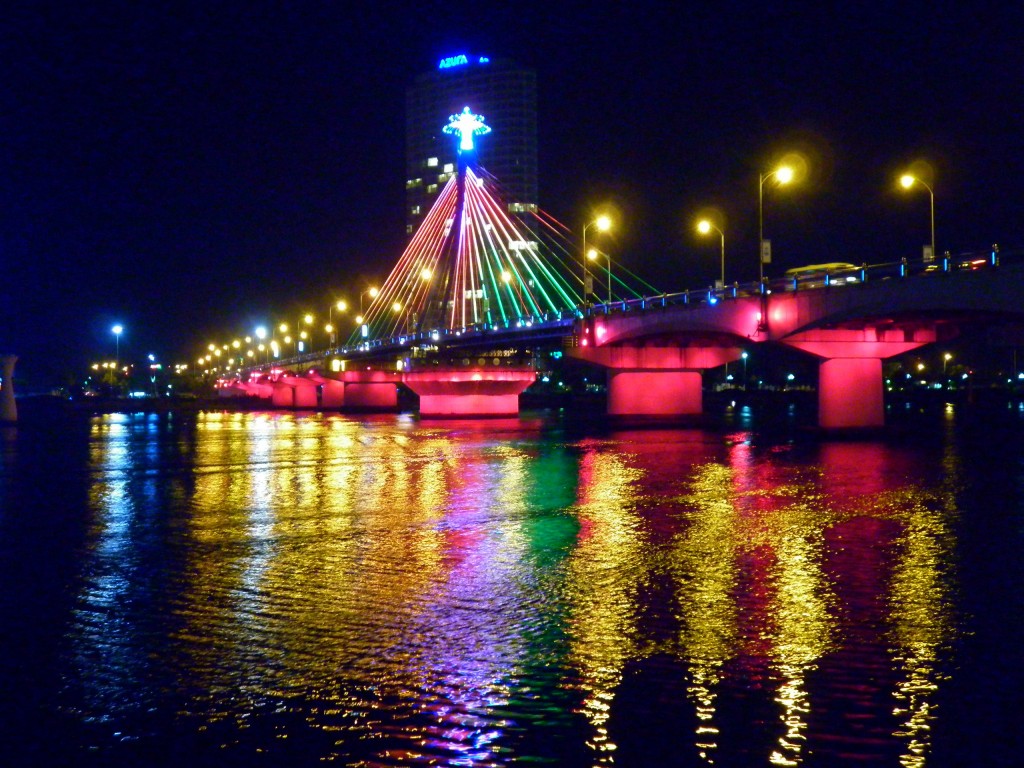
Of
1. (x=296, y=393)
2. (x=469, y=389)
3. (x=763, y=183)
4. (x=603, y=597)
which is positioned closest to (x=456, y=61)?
(x=296, y=393)

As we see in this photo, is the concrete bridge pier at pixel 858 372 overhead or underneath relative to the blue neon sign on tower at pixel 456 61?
underneath

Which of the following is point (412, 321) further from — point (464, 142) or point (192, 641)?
point (192, 641)

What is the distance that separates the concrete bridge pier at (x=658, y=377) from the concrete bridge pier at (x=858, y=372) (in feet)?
46.3

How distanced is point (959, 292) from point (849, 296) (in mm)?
6117

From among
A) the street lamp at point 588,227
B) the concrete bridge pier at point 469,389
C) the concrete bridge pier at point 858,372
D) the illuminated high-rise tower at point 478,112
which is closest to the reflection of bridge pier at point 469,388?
the concrete bridge pier at point 469,389

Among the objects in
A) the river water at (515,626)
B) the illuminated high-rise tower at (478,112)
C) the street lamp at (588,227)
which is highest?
the illuminated high-rise tower at (478,112)

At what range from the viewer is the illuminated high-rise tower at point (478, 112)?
7175 inches

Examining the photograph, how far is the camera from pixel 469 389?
80938 mm

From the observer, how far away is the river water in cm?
768

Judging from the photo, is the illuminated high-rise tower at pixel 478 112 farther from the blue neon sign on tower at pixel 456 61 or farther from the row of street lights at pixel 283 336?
the row of street lights at pixel 283 336

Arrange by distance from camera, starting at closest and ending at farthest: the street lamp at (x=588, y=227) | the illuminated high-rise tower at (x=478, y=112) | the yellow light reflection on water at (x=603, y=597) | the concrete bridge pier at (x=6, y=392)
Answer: the yellow light reflection on water at (x=603, y=597), the street lamp at (x=588, y=227), the concrete bridge pier at (x=6, y=392), the illuminated high-rise tower at (x=478, y=112)

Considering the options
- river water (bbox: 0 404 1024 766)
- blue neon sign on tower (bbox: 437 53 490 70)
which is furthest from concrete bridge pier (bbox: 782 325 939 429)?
blue neon sign on tower (bbox: 437 53 490 70)

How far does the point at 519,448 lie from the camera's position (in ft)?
140

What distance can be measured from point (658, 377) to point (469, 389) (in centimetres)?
2072
